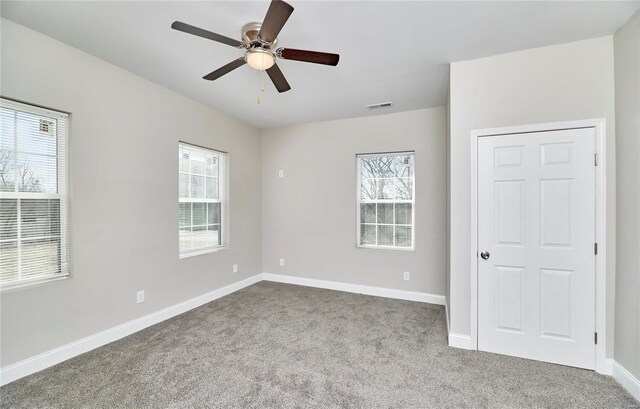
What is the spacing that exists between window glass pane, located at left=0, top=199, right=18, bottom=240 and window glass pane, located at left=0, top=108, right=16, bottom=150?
425mm

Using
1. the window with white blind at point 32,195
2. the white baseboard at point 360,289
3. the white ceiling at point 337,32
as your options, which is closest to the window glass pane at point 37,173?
the window with white blind at point 32,195

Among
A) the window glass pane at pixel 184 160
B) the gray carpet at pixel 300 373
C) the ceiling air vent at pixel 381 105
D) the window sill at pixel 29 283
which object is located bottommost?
the gray carpet at pixel 300 373

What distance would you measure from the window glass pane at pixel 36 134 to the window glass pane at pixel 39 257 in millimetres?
751

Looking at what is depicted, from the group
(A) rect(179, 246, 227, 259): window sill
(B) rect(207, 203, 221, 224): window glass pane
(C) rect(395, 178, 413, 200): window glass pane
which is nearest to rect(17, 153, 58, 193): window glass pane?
(A) rect(179, 246, 227, 259): window sill

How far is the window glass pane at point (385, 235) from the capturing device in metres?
4.39

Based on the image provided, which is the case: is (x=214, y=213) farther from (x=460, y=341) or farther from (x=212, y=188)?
(x=460, y=341)

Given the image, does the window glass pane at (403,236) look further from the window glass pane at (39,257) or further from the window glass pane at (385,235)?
the window glass pane at (39,257)

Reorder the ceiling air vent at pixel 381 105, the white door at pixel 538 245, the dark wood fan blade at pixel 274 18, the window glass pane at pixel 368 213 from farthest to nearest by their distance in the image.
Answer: the window glass pane at pixel 368 213
the ceiling air vent at pixel 381 105
the white door at pixel 538 245
the dark wood fan blade at pixel 274 18

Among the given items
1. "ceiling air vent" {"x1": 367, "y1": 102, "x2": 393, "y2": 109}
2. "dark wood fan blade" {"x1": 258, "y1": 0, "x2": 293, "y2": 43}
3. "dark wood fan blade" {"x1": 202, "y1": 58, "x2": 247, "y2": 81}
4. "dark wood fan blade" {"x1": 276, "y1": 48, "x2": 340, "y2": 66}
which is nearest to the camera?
"dark wood fan blade" {"x1": 258, "y1": 0, "x2": 293, "y2": 43}

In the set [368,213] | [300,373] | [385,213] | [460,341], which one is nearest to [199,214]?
[368,213]

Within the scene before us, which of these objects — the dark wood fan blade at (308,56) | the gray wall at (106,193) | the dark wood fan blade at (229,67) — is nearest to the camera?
the dark wood fan blade at (308,56)

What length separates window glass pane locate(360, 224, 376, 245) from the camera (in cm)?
450

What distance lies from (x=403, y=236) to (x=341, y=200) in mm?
1075

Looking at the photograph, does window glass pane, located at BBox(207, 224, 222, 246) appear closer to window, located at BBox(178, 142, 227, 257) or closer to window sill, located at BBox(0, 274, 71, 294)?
window, located at BBox(178, 142, 227, 257)
